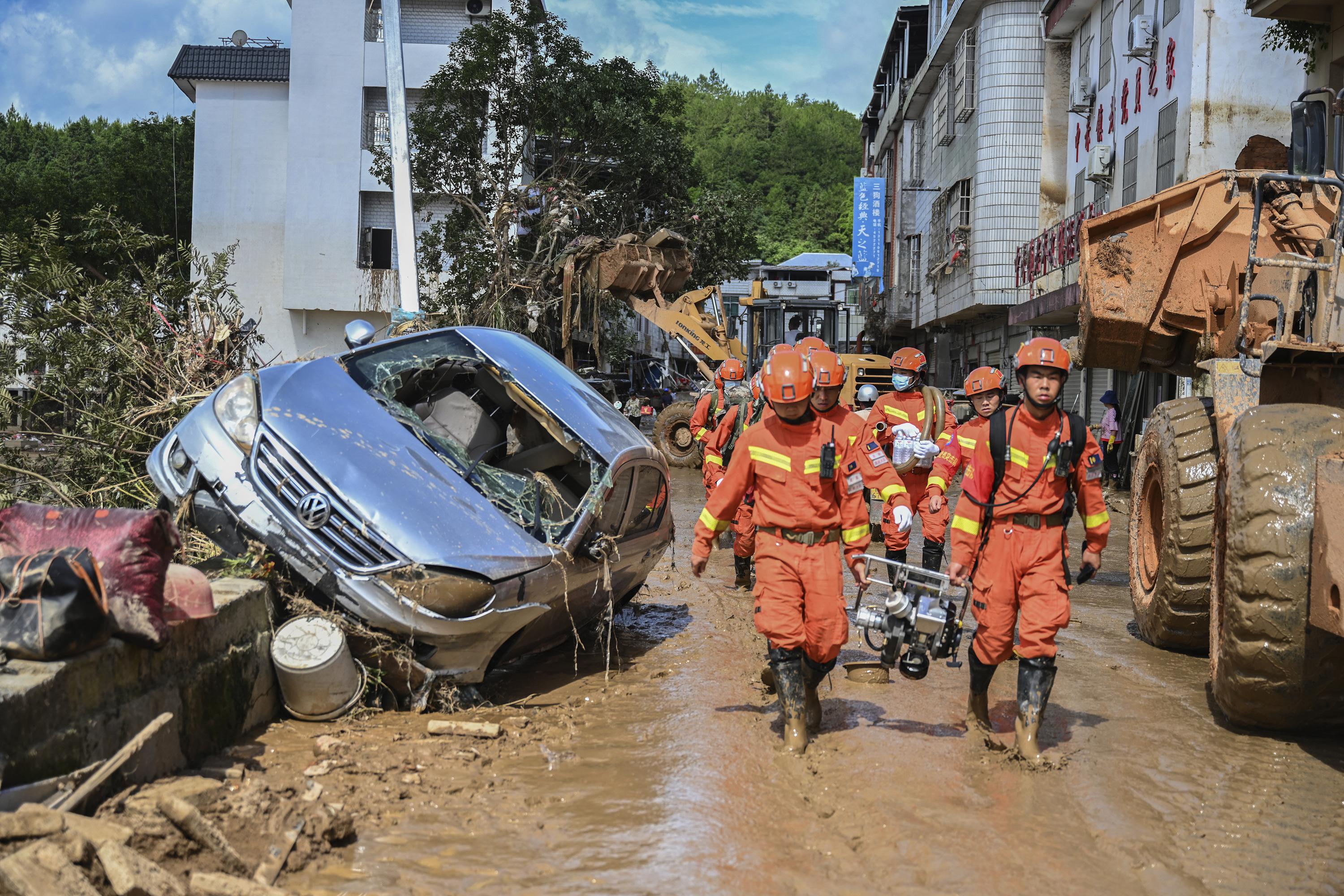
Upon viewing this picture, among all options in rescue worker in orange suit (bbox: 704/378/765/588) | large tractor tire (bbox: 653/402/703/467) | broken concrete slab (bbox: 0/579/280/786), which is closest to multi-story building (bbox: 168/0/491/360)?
large tractor tire (bbox: 653/402/703/467)

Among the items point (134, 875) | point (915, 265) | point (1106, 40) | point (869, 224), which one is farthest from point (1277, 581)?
point (869, 224)

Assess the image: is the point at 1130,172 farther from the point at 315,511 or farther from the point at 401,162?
the point at 315,511

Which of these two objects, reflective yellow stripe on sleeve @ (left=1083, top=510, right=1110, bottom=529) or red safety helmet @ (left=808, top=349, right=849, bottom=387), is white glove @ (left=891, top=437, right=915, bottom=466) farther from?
reflective yellow stripe on sleeve @ (left=1083, top=510, right=1110, bottom=529)

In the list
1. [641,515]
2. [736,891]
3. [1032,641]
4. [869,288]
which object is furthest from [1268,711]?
[869,288]

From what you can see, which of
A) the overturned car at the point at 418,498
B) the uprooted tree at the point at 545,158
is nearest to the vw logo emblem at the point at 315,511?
the overturned car at the point at 418,498

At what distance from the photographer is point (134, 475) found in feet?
23.2

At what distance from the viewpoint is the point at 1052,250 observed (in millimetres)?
21656

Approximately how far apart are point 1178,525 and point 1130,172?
49.1 feet

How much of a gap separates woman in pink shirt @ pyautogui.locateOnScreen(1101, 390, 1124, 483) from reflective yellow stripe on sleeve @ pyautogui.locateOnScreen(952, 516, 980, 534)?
13.8m

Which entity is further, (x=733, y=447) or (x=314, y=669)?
(x=733, y=447)

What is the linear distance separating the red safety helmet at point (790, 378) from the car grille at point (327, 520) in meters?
1.76

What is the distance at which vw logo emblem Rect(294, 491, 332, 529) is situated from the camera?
5133mm

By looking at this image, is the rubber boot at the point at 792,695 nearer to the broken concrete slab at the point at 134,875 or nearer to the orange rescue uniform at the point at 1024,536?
the orange rescue uniform at the point at 1024,536

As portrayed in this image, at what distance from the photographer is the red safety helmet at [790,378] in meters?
5.23
